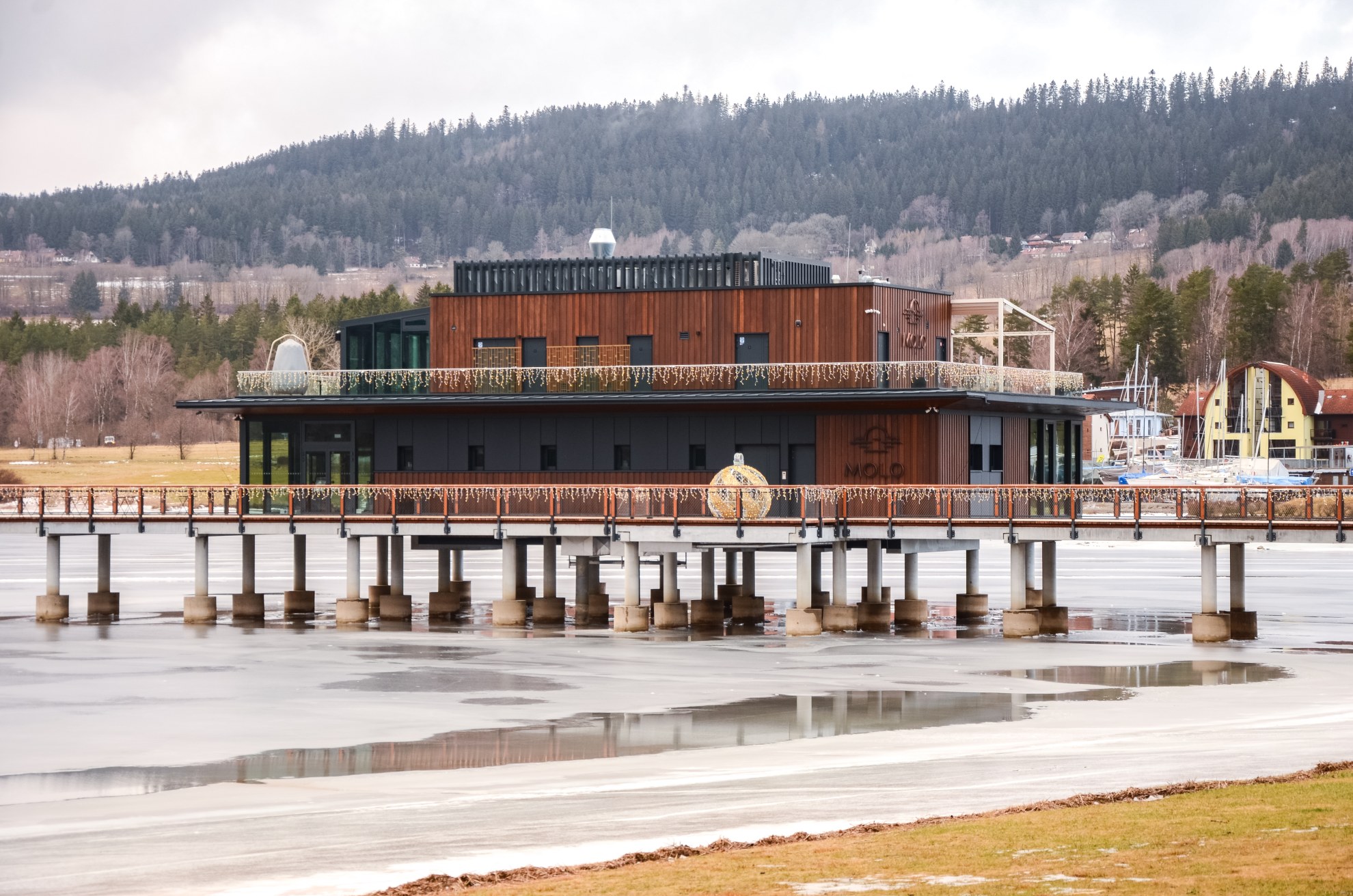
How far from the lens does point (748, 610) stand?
5884cm

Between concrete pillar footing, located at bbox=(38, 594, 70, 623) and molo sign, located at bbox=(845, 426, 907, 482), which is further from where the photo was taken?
concrete pillar footing, located at bbox=(38, 594, 70, 623)

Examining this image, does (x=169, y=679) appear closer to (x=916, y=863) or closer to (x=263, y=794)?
(x=263, y=794)

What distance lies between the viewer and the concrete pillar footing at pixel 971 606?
5906 cm

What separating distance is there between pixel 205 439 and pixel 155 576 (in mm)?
102156

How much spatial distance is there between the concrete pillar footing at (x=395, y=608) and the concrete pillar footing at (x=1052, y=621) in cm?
Answer: 1960

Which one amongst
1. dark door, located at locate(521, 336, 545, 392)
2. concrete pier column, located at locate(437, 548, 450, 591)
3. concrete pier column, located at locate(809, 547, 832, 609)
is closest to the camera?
concrete pier column, located at locate(809, 547, 832, 609)

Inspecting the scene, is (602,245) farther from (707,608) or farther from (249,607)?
(249,607)

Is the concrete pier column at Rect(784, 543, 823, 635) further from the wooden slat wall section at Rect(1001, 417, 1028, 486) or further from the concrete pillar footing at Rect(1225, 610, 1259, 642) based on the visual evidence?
the concrete pillar footing at Rect(1225, 610, 1259, 642)

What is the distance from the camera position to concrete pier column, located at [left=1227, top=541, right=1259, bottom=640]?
50.0 m

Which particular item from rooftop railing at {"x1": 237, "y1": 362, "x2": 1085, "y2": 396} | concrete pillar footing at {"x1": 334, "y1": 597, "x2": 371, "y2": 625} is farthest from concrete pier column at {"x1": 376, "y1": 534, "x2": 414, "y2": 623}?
rooftop railing at {"x1": 237, "y1": 362, "x2": 1085, "y2": 396}

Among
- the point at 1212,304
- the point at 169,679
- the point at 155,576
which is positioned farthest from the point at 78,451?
the point at 169,679

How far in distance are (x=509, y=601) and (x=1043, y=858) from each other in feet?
121

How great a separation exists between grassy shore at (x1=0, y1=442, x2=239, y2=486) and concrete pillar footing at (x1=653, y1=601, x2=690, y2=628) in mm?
78601

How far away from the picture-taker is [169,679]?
141 feet
